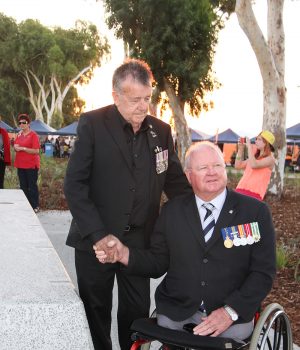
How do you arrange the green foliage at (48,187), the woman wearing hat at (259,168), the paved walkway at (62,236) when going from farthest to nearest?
the green foliage at (48,187) → the woman wearing hat at (259,168) → the paved walkway at (62,236)

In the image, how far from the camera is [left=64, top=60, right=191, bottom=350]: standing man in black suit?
3.04m

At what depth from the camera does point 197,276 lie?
2.88 m

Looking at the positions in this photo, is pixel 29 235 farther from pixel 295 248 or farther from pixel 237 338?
pixel 295 248

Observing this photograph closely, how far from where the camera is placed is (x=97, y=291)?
323cm

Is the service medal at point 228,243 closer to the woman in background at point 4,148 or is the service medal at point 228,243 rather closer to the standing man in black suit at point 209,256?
the standing man in black suit at point 209,256

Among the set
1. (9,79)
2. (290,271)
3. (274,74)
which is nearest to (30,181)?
(290,271)

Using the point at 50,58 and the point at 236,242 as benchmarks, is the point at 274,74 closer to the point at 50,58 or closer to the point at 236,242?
the point at 236,242

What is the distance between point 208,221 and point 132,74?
0.82m

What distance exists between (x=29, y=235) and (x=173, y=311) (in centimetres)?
136

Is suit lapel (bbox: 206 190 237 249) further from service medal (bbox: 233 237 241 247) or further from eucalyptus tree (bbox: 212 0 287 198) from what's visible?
eucalyptus tree (bbox: 212 0 287 198)

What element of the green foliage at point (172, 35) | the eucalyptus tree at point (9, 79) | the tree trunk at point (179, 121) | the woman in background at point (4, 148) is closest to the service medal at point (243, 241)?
the woman in background at point (4, 148)

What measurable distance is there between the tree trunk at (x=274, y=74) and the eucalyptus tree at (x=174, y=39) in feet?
35.5

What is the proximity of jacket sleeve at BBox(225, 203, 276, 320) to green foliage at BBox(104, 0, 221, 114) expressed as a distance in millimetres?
22349

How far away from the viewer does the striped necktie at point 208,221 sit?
9.75 ft
